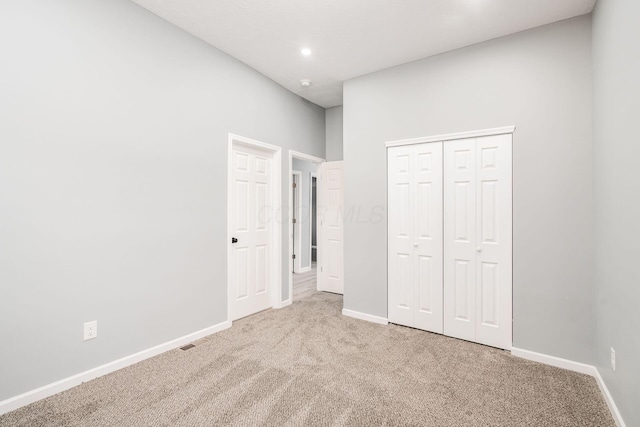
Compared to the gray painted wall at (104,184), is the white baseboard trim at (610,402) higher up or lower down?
→ lower down

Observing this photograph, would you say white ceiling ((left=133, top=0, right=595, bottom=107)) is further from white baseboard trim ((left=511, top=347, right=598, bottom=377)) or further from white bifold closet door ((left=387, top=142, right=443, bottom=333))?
white baseboard trim ((left=511, top=347, right=598, bottom=377))

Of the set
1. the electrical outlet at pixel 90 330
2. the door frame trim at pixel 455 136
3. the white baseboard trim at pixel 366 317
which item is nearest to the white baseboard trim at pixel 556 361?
the white baseboard trim at pixel 366 317

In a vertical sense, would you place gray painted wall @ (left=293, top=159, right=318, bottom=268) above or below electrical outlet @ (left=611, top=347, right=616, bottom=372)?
above

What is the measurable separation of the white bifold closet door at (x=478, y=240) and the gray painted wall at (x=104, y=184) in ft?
7.77

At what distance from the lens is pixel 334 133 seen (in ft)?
15.4

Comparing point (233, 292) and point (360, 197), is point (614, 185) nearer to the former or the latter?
point (360, 197)

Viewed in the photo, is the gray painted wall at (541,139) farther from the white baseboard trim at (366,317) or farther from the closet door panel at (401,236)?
the white baseboard trim at (366,317)

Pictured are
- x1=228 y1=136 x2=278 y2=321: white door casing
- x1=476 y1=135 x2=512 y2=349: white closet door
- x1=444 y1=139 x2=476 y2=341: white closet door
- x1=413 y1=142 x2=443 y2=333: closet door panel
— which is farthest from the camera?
x1=228 y1=136 x2=278 y2=321: white door casing

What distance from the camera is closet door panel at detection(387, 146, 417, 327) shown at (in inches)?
126

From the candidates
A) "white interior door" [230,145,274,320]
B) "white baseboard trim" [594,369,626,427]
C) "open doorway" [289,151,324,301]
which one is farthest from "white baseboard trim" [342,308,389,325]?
"open doorway" [289,151,324,301]

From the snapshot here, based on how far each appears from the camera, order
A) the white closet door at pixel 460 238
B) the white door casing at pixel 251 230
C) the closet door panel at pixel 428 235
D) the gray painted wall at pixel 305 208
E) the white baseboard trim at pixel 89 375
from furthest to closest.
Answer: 1. the gray painted wall at pixel 305 208
2. the white door casing at pixel 251 230
3. the closet door panel at pixel 428 235
4. the white closet door at pixel 460 238
5. the white baseboard trim at pixel 89 375

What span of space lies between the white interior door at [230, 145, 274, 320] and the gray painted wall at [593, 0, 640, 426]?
3.14 m

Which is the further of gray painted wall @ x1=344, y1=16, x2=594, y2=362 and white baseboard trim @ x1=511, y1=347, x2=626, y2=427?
gray painted wall @ x1=344, y1=16, x2=594, y2=362

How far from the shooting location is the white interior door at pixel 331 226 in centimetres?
452
